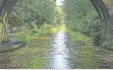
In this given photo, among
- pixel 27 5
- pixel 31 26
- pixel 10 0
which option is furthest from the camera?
pixel 31 26

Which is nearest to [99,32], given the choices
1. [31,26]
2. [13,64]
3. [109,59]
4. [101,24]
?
[101,24]

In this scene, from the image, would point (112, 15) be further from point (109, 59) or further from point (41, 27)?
point (41, 27)

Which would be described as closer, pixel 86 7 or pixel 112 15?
pixel 112 15

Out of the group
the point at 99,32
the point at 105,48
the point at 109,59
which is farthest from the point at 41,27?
the point at 109,59

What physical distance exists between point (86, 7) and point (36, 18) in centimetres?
737

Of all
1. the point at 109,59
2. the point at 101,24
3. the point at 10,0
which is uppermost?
the point at 10,0

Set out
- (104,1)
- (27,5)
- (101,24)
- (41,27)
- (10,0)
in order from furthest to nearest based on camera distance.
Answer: (41,27)
(27,5)
(101,24)
(10,0)
(104,1)

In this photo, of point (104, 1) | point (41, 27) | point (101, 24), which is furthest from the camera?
point (41, 27)

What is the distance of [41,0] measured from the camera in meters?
36.8

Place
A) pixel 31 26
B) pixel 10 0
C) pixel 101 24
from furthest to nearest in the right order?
pixel 31 26 < pixel 101 24 < pixel 10 0

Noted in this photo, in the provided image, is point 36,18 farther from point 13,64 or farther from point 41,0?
point 13,64

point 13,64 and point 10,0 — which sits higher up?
point 10,0

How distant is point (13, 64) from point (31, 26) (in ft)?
75.6

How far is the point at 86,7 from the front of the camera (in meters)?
31.5
